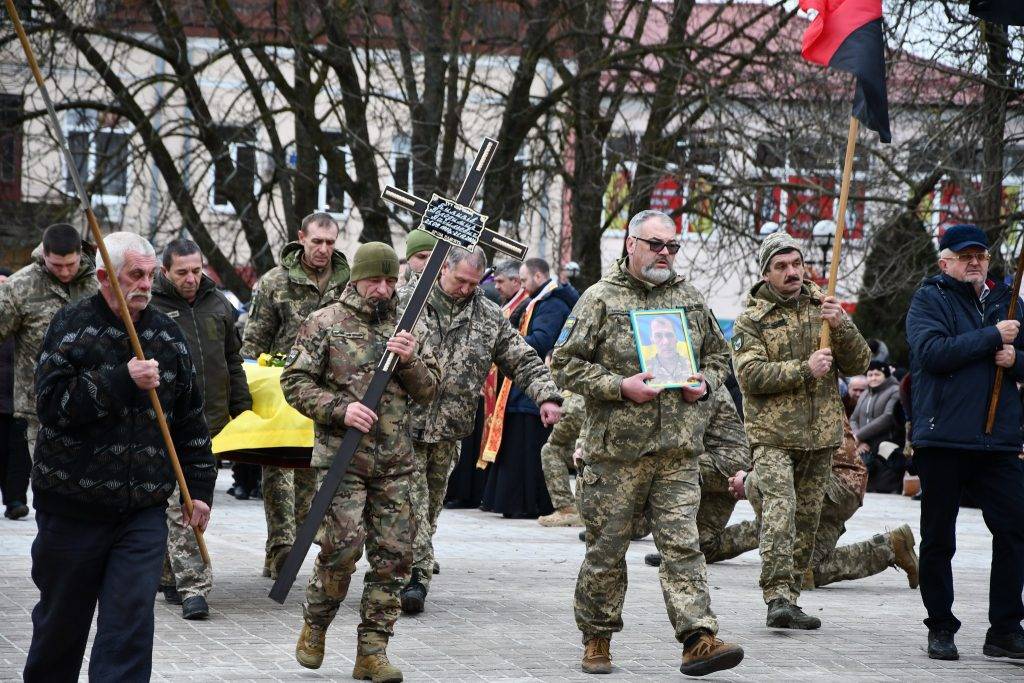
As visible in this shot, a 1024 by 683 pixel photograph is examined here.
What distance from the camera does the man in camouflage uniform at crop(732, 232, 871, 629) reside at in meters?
8.42

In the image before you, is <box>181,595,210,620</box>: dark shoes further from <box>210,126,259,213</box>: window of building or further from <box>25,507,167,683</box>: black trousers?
<box>210,126,259,213</box>: window of building

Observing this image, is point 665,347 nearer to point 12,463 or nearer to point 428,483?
point 428,483

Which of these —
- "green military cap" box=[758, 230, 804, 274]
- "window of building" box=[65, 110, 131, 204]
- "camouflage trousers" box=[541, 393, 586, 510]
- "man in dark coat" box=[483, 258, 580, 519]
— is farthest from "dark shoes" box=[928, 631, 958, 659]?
"window of building" box=[65, 110, 131, 204]

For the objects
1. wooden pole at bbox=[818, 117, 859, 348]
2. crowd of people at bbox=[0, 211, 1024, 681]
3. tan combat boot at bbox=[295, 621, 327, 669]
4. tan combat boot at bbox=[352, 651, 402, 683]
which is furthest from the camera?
wooden pole at bbox=[818, 117, 859, 348]

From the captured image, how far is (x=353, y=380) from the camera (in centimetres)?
Answer: 709

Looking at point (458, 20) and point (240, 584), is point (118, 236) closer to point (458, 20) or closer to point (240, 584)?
point (240, 584)

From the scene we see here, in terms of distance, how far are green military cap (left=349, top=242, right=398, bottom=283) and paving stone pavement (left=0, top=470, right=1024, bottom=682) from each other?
178 centimetres

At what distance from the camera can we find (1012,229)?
50.5ft

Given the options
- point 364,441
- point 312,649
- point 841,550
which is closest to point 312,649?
point 312,649

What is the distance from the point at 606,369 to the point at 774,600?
2003mm

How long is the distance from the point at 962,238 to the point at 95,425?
453cm

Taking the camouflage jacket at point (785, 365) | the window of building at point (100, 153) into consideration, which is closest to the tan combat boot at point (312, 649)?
the camouflage jacket at point (785, 365)

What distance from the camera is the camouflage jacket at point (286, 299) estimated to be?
932 cm

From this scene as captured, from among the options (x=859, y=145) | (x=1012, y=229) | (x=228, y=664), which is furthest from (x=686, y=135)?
(x=228, y=664)
